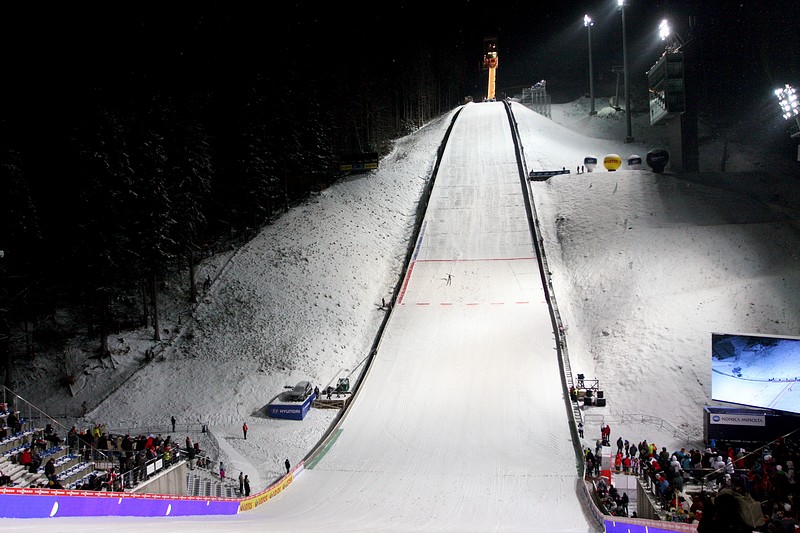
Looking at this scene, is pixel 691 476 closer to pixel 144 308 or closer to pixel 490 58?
pixel 144 308

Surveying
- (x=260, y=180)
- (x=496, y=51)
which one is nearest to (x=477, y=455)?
(x=260, y=180)

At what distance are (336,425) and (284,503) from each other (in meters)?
4.53

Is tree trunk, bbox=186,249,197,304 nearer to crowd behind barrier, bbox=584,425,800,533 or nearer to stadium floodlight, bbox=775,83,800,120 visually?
crowd behind barrier, bbox=584,425,800,533

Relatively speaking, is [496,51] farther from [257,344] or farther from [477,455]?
[477,455]

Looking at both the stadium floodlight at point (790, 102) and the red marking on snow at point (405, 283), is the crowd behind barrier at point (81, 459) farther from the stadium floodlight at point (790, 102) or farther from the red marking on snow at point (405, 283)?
the stadium floodlight at point (790, 102)

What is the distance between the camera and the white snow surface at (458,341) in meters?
13.6

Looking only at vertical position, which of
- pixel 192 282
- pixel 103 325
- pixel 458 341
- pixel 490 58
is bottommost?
pixel 458 341

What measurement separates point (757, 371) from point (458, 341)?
10.4 metres

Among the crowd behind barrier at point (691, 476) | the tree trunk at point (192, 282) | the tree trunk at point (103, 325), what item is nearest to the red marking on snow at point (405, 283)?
the tree trunk at point (192, 282)

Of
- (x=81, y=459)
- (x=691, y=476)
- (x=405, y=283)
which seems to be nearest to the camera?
(x=691, y=476)

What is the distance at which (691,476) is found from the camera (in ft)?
42.7

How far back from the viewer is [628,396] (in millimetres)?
18297

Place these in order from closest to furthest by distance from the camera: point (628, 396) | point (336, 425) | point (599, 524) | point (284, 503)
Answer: point (599, 524)
point (284, 503)
point (336, 425)
point (628, 396)

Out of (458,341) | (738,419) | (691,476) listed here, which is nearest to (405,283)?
(458,341)
